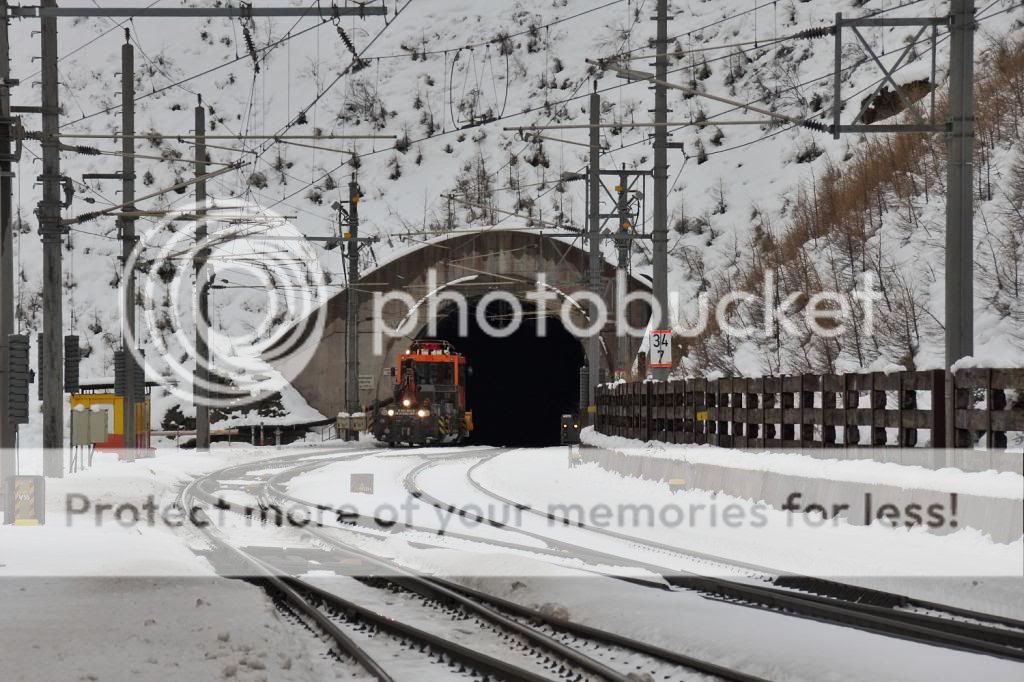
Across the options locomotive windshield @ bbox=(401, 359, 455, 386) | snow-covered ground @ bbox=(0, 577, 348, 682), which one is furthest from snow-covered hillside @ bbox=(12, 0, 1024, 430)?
snow-covered ground @ bbox=(0, 577, 348, 682)

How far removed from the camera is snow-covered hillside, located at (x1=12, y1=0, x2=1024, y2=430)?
80.3 m

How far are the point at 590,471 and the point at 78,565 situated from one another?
20.0 meters

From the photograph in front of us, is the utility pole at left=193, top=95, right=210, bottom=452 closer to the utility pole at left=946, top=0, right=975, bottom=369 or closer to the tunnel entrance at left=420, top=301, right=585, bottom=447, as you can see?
the tunnel entrance at left=420, top=301, right=585, bottom=447

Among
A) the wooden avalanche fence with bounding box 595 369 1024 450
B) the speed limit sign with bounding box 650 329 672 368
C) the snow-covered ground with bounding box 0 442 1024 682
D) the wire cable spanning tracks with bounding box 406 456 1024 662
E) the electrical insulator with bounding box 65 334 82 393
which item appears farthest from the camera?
the electrical insulator with bounding box 65 334 82 393

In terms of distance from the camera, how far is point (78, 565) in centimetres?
1452

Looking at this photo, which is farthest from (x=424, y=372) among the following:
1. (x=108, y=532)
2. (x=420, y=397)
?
(x=108, y=532)

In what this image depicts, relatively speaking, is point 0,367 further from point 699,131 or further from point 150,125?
point 150,125

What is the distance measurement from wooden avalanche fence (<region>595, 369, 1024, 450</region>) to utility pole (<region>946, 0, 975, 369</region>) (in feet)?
2.21

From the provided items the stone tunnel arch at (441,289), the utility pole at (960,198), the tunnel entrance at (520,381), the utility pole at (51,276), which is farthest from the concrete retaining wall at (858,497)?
the tunnel entrance at (520,381)

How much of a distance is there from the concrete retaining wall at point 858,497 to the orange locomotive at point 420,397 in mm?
30614

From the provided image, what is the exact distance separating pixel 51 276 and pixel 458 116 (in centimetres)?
8411

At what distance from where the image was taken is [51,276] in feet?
90.0

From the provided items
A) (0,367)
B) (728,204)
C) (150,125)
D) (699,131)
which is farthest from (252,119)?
(0,367)

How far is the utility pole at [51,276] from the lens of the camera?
27.4 metres
